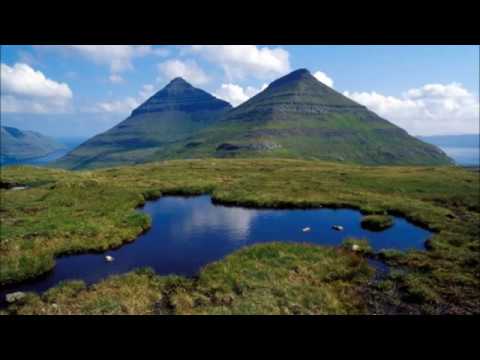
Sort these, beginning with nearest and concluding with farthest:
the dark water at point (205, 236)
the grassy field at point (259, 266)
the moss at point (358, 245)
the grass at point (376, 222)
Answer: the grassy field at point (259, 266) < the dark water at point (205, 236) < the moss at point (358, 245) < the grass at point (376, 222)

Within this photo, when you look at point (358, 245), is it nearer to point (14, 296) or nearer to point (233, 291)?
point (233, 291)

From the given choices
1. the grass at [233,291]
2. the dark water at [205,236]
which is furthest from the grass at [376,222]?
the grass at [233,291]

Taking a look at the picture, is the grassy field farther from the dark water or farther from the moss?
the dark water

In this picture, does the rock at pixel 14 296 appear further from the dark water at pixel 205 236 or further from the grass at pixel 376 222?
the grass at pixel 376 222

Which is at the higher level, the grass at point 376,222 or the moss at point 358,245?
the grass at point 376,222

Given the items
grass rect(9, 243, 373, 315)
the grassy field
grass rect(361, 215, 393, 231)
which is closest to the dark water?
grass rect(361, 215, 393, 231)
